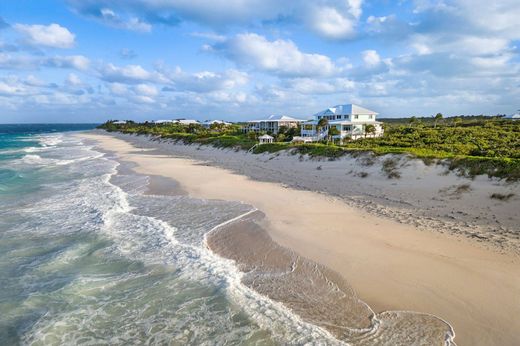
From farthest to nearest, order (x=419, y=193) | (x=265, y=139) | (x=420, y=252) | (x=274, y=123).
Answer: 1. (x=274, y=123)
2. (x=265, y=139)
3. (x=419, y=193)
4. (x=420, y=252)

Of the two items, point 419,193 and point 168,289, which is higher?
point 419,193

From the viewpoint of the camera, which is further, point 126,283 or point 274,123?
point 274,123

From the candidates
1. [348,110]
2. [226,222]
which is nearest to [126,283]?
[226,222]

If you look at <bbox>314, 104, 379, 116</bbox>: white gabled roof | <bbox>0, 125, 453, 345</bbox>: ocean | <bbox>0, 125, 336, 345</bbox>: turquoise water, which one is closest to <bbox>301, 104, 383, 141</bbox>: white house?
<bbox>314, 104, 379, 116</bbox>: white gabled roof

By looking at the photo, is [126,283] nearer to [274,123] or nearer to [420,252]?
[420,252]

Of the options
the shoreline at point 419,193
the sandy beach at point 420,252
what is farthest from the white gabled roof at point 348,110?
the sandy beach at point 420,252

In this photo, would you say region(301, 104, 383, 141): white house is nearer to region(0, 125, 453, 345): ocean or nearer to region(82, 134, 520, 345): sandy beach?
region(82, 134, 520, 345): sandy beach

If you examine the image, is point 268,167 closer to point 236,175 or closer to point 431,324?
point 236,175

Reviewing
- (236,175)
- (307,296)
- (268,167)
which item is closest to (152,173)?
(236,175)
